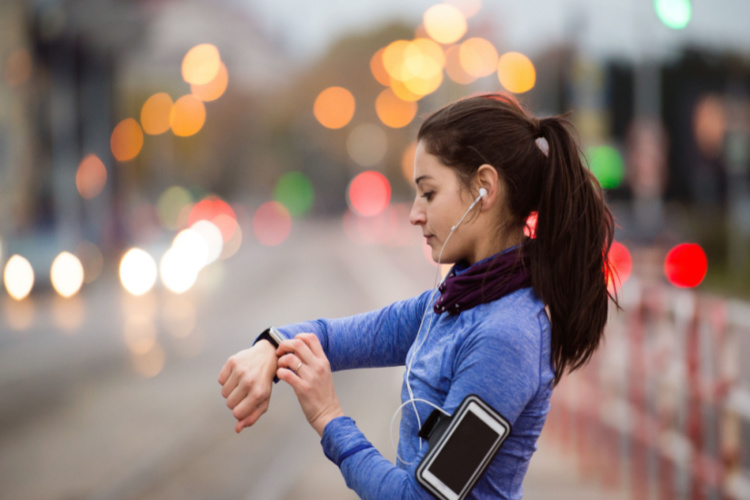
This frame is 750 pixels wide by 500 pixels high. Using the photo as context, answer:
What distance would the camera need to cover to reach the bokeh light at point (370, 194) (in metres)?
63.6

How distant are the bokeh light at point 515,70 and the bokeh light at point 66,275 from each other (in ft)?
38.5

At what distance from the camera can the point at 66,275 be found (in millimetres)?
21844

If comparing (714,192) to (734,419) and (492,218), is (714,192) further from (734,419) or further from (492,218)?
(492,218)

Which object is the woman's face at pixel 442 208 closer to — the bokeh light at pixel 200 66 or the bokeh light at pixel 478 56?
the bokeh light at pixel 200 66

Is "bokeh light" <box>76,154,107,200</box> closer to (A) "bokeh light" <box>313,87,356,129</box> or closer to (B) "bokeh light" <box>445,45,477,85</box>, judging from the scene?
(A) "bokeh light" <box>313,87,356,129</box>

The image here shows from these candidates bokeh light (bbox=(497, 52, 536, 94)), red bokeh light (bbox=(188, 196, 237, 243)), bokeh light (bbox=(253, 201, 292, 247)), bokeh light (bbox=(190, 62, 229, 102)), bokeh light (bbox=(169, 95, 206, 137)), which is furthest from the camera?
bokeh light (bbox=(253, 201, 292, 247))

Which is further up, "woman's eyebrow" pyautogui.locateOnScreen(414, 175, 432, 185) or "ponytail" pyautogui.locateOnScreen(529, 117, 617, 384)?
"woman's eyebrow" pyautogui.locateOnScreen(414, 175, 432, 185)

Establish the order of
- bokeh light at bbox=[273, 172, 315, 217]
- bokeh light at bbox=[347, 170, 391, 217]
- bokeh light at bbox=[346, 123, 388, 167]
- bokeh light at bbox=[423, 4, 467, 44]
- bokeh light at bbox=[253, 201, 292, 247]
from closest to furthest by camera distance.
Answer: bokeh light at bbox=[423, 4, 467, 44], bokeh light at bbox=[253, 201, 292, 247], bokeh light at bbox=[347, 170, 391, 217], bokeh light at bbox=[346, 123, 388, 167], bokeh light at bbox=[273, 172, 315, 217]

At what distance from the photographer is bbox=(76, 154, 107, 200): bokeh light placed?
36.5 m

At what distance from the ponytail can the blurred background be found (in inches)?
24.2

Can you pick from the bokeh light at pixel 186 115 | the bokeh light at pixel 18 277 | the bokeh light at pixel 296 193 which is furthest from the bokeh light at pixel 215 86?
the bokeh light at pixel 296 193

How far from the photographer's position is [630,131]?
3934 cm

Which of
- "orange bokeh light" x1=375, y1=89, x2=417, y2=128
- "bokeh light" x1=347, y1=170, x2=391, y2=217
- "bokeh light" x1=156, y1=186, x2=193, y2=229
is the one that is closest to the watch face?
"orange bokeh light" x1=375, y1=89, x2=417, y2=128

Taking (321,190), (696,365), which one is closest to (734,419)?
(696,365)
